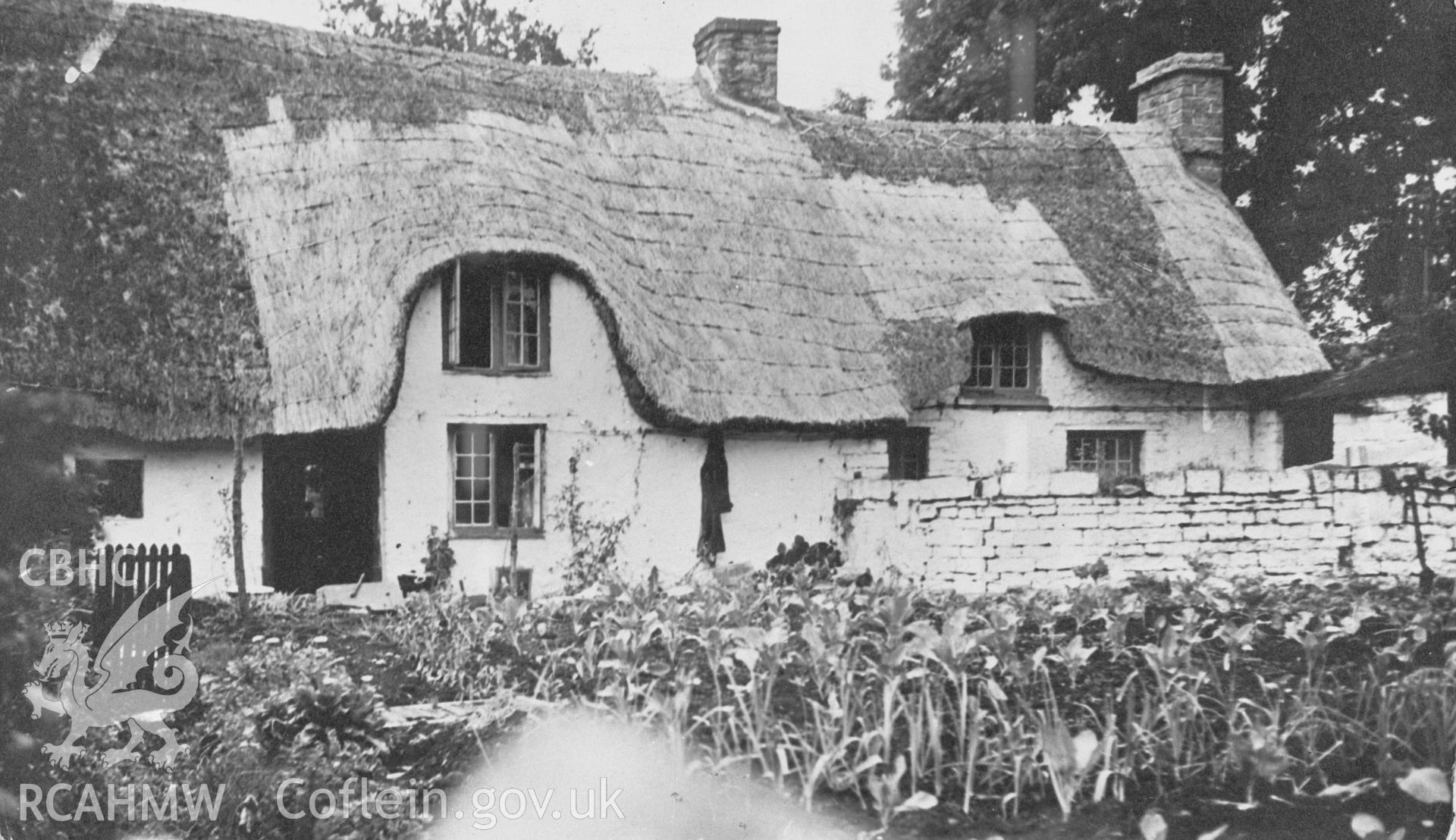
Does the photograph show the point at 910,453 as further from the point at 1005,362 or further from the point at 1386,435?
the point at 1386,435

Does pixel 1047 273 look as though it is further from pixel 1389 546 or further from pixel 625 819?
pixel 625 819

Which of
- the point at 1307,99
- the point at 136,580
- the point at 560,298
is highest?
the point at 1307,99

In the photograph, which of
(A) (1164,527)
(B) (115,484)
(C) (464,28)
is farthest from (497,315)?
(A) (1164,527)

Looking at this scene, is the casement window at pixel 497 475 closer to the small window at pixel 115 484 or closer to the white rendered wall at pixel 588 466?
the white rendered wall at pixel 588 466

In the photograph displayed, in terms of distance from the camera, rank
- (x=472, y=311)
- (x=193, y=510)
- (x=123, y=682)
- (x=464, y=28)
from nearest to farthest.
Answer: (x=123, y=682)
(x=193, y=510)
(x=464, y=28)
(x=472, y=311)

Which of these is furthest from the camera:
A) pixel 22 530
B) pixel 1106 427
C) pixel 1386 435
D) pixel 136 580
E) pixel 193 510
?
pixel 1106 427

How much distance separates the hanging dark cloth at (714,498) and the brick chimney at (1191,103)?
304 centimetres

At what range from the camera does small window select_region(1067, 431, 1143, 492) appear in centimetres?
493

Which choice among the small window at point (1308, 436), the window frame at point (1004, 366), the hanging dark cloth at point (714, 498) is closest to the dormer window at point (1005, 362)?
the window frame at point (1004, 366)

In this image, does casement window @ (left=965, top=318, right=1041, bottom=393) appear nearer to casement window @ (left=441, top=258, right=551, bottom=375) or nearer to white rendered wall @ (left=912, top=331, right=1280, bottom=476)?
white rendered wall @ (left=912, top=331, right=1280, bottom=476)

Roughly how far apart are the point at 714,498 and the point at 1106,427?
81.1 inches

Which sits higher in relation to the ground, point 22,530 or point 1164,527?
point 22,530

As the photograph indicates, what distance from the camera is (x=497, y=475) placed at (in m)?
5.35

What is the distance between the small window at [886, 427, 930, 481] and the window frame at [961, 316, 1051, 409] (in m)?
0.37
